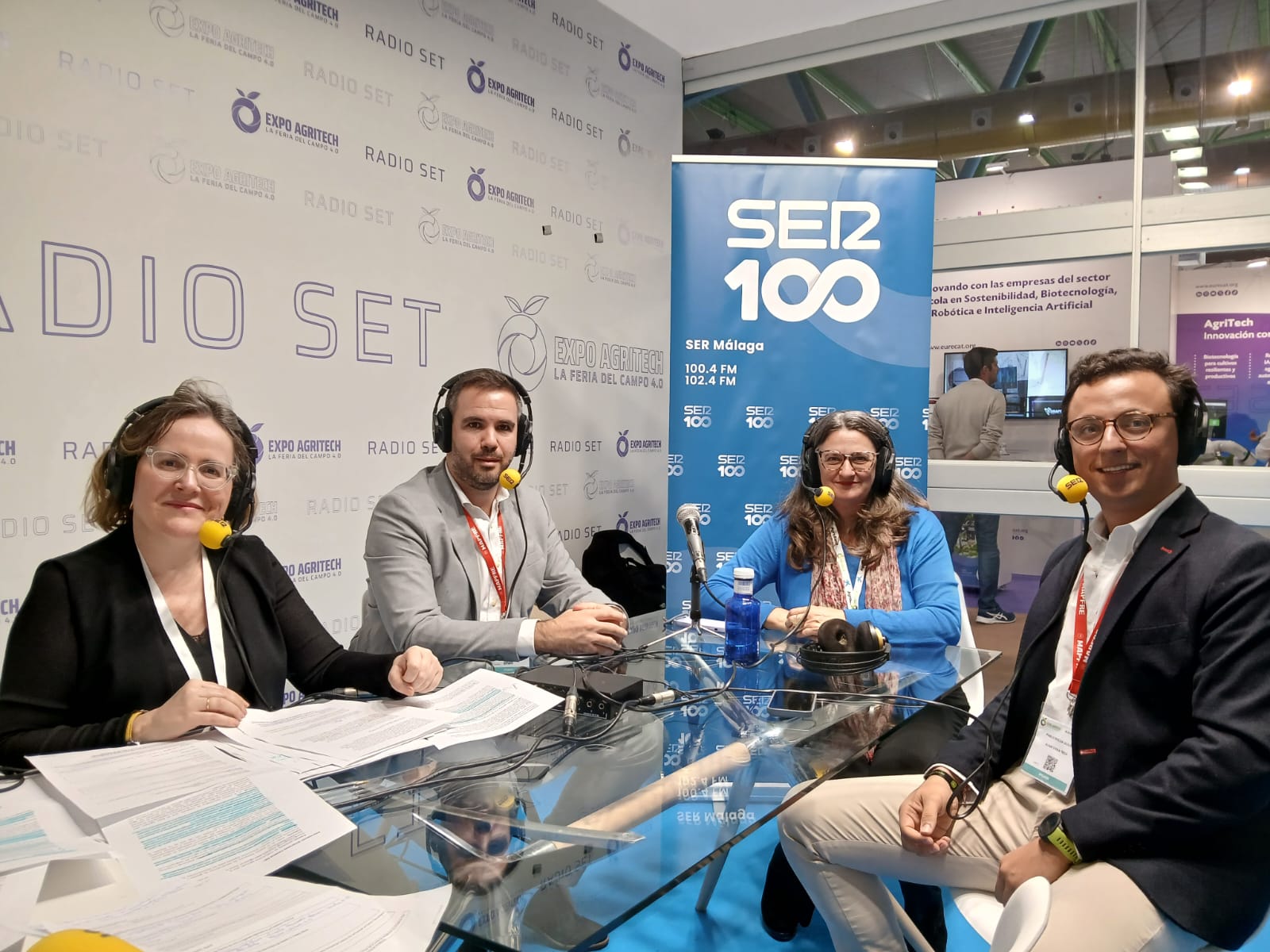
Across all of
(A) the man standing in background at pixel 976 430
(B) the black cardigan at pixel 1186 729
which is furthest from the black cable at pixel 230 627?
(A) the man standing in background at pixel 976 430

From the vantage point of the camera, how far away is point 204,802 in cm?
120

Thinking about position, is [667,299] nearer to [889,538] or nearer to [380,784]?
[889,538]

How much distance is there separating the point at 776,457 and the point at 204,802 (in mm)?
3214

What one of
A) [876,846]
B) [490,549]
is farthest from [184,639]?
[876,846]

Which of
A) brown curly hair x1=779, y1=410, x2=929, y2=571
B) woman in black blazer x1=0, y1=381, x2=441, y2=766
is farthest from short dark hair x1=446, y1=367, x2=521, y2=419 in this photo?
brown curly hair x1=779, y1=410, x2=929, y2=571

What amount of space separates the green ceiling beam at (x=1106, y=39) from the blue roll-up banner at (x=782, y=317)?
1.58 metres

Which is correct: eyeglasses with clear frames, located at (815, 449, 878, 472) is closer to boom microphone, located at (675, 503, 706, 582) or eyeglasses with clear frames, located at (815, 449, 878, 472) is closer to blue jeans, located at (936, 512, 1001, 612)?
boom microphone, located at (675, 503, 706, 582)

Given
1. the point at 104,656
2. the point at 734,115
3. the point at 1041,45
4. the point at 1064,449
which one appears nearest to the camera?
the point at 104,656

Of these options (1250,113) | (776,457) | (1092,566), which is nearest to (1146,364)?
(1092,566)

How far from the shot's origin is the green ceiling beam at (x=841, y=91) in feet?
17.8

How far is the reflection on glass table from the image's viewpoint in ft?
3.35

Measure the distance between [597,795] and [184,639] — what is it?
954 mm

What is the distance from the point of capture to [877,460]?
2.80 metres

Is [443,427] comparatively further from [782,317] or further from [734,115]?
[734,115]
